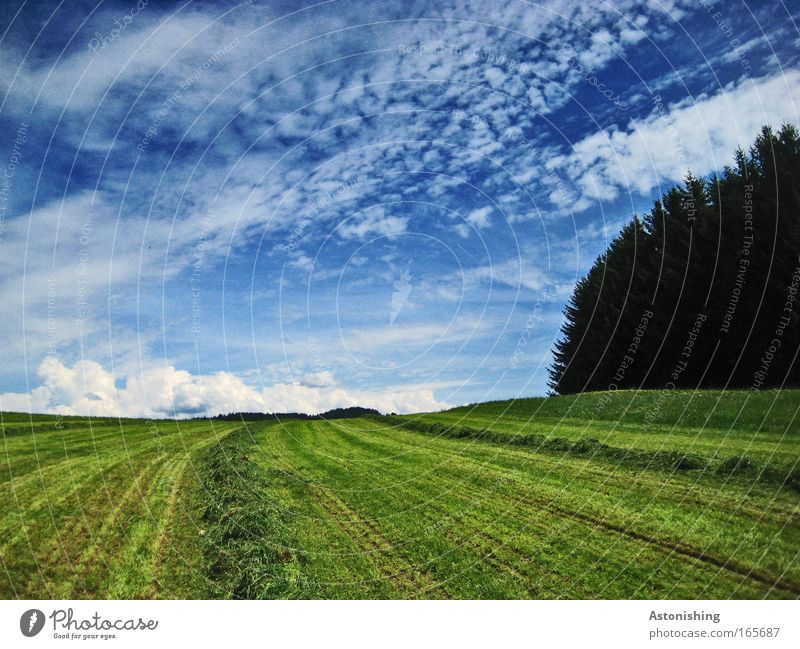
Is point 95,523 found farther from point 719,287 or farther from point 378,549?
point 719,287

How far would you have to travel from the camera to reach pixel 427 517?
11391mm

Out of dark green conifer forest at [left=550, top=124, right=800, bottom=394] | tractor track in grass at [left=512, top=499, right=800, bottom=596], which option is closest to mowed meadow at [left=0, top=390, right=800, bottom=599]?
tractor track in grass at [left=512, top=499, right=800, bottom=596]

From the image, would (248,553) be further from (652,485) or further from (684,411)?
(684,411)

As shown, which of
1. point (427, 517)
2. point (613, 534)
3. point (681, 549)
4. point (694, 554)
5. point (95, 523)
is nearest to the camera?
point (694, 554)

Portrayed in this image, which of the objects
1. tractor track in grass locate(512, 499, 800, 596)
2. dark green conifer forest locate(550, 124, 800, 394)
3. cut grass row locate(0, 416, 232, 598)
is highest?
dark green conifer forest locate(550, 124, 800, 394)

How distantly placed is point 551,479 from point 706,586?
19.0ft

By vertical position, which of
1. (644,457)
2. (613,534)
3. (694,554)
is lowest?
(694,554)

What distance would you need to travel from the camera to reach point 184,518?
38.4 ft
